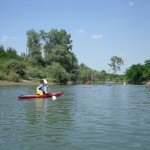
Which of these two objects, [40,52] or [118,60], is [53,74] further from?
[118,60]

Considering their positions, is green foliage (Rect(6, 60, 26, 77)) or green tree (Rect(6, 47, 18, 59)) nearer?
green foliage (Rect(6, 60, 26, 77))

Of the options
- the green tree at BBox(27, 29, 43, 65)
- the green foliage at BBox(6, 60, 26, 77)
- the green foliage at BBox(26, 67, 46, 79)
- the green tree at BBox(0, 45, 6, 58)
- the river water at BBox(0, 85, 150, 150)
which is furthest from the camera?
the green tree at BBox(27, 29, 43, 65)

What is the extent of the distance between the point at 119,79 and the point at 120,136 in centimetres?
13197

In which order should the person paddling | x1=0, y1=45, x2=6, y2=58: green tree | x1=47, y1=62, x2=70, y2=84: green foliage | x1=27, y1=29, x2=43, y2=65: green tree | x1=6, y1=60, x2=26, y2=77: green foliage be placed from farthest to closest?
x1=27, y1=29, x2=43, y2=65: green tree < x1=0, y1=45, x2=6, y2=58: green tree < x1=47, y1=62, x2=70, y2=84: green foliage < x1=6, y1=60, x2=26, y2=77: green foliage < the person paddling

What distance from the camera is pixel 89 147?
32.9 feet

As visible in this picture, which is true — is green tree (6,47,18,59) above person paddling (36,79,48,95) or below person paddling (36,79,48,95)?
above

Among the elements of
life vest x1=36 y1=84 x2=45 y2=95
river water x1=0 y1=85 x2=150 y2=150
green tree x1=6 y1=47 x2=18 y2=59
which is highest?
green tree x1=6 y1=47 x2=18 y2=59

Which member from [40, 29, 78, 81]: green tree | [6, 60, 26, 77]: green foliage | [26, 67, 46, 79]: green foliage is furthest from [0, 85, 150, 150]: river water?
[40, 29, 78, 81]: green tree

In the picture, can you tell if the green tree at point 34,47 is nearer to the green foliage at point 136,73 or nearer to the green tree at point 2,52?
→ the green tree at point 2,52

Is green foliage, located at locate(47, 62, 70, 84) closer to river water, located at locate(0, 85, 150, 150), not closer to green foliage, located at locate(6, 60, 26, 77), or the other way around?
green foliage, located at locate(6, 60, 26, 77)

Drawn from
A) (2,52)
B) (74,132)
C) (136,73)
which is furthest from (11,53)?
(74,132)

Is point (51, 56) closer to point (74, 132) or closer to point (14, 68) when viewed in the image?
point (14, 68)

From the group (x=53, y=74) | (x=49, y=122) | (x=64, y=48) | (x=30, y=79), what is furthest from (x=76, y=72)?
(x=49, y=122)


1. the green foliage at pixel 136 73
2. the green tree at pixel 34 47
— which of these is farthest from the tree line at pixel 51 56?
the green foliage at pixel 136 73
